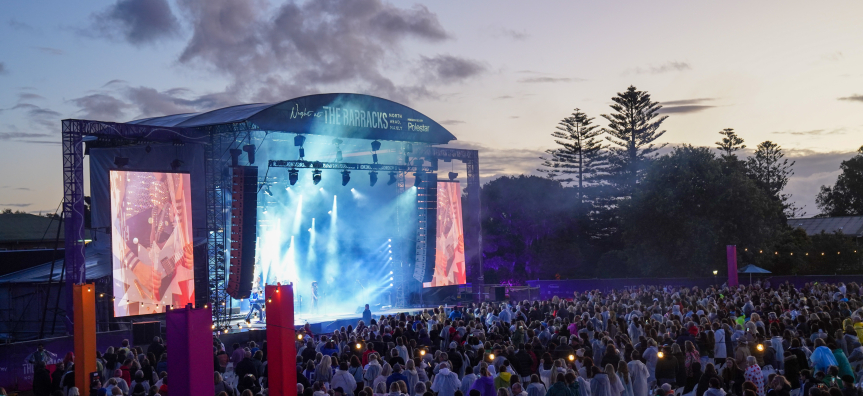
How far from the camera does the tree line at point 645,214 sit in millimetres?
33625

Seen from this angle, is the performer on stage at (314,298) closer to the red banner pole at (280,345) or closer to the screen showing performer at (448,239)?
the screen showing performer at (448,239)

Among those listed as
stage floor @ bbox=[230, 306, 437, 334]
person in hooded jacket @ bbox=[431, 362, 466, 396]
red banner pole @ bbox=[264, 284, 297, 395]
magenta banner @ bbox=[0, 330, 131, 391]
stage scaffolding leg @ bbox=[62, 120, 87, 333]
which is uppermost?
stage scaffolding leg @ bbox=[62, 120, 87, 333]

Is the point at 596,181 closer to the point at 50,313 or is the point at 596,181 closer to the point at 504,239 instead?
the point at 504,239

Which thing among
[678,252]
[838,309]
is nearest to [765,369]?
[838,309]

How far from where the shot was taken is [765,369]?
11328 millimetres

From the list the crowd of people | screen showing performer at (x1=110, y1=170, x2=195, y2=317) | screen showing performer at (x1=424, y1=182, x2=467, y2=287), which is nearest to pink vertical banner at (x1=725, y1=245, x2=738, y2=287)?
screen showing performer at (x1=424, y1=182, x2=467, y2=287)

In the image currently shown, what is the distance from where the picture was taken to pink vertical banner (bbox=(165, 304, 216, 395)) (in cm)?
838

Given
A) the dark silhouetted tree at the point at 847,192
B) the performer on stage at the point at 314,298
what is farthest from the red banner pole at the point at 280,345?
the dark silhouetted tree at the point at 847,192

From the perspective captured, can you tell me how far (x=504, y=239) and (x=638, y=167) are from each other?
45.1 feet

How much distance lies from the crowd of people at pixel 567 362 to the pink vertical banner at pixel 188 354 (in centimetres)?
55

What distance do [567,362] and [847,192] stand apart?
212ft

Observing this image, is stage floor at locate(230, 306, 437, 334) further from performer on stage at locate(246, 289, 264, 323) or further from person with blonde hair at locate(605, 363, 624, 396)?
person with blonde hair at locate(605, 363, 624, 396)

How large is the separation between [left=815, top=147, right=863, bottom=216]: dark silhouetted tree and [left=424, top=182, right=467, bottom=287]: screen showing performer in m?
50.0

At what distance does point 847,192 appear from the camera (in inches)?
2557
